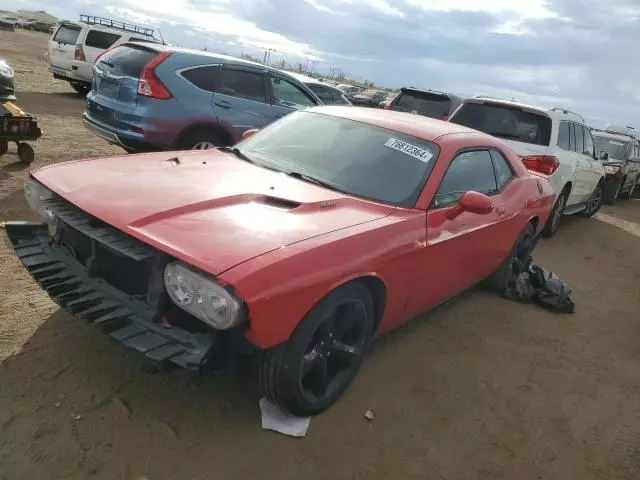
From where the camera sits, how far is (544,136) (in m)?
7.12

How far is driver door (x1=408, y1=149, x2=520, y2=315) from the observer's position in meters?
3.43

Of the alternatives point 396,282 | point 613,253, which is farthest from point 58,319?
point 613,253

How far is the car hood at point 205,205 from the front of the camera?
94.5 inches

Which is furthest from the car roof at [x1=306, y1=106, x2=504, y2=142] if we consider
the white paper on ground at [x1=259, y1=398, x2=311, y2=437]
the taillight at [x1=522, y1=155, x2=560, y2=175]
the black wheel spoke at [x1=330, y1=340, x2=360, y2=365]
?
the taillight at [x1=522, y1=155, x2=560, y2=175]

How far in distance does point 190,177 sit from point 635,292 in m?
5.30

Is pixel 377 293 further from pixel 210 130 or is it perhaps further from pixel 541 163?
pixel 541 163

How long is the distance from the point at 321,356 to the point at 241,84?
5.31 m

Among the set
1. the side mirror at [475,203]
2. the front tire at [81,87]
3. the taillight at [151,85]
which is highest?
the side mirror at [475,203]

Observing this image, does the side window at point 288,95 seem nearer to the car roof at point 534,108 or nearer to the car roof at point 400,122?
the car roof at point 534,108

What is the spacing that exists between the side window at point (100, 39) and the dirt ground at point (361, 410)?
36.6ft

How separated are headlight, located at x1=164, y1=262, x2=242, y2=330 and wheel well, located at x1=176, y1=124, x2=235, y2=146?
4392 millimetres

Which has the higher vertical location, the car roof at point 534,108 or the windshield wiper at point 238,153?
the car roof at point 534,108

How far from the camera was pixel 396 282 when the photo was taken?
311 centimetres

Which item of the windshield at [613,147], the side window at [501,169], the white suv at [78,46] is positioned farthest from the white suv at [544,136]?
the white suv at [78,46]
